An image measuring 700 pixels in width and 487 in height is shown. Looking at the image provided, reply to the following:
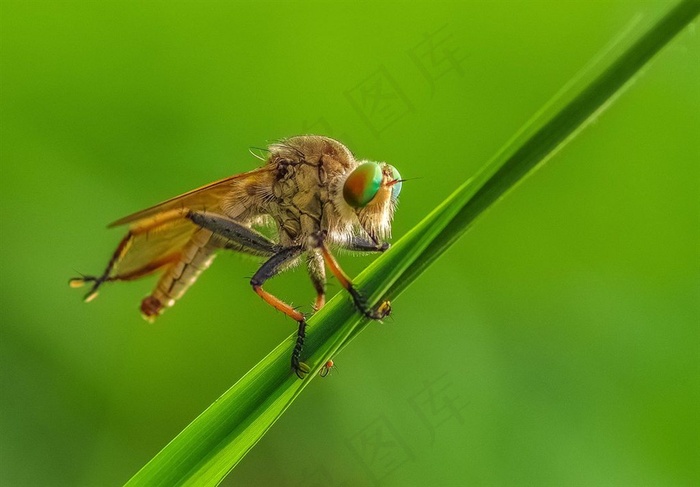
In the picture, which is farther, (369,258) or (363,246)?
(369,258)

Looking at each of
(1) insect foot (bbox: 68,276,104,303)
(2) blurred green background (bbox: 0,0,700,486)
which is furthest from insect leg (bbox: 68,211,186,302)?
(2) blurred green background (bbox: 0,0,700,486)

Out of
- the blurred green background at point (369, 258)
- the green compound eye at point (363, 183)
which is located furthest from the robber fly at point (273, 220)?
the blurred green background at point (369, 258)

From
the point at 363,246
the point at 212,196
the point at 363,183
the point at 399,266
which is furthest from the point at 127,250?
the point at 399,266

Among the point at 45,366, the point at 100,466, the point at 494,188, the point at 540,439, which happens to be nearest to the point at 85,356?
the point at 45,366

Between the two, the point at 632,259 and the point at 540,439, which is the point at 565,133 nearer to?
the point at 540,439

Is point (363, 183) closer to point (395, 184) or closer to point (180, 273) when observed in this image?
point (395, 184)

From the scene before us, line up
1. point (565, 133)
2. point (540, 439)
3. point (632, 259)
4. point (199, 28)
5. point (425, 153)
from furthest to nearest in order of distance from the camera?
point (199, 28) < point (425, 153) < point (632, 259) < point (540, 439) < point (565, 133)
